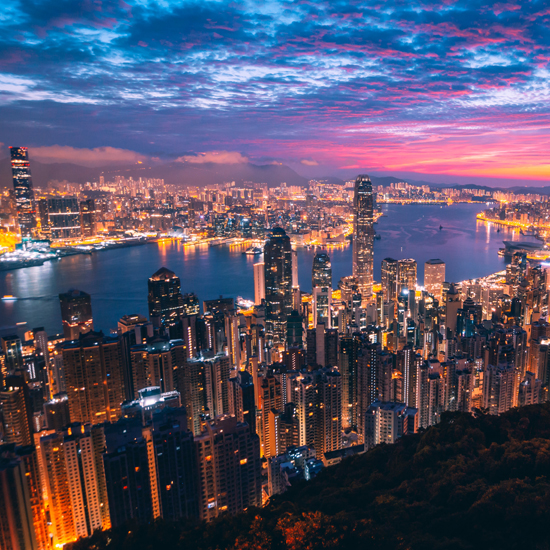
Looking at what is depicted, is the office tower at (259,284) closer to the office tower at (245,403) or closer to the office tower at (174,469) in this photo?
the office tower at (245,403)

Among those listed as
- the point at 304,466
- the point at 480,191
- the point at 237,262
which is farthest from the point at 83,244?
the point at 480,191

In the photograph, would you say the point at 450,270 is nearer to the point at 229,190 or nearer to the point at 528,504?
the point at 528,504

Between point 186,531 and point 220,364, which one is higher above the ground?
point 186,531

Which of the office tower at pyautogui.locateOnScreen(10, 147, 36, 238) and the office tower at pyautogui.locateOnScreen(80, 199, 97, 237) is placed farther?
the office tower at pyautogui.locateOnScreen(80, 199, 97, 237)

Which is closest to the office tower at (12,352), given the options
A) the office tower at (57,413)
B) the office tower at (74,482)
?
the office tower at (57,413)

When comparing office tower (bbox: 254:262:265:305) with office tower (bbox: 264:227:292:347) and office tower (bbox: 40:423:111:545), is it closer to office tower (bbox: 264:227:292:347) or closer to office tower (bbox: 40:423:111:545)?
office tower (bbox: 264:227:292:347)

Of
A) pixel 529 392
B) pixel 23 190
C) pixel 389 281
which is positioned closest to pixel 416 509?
pixel 529 392

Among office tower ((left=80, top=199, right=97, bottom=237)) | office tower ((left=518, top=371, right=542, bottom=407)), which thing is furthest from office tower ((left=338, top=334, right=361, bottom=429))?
office tower ((left=80, top=199, right=97, bottom=237))
